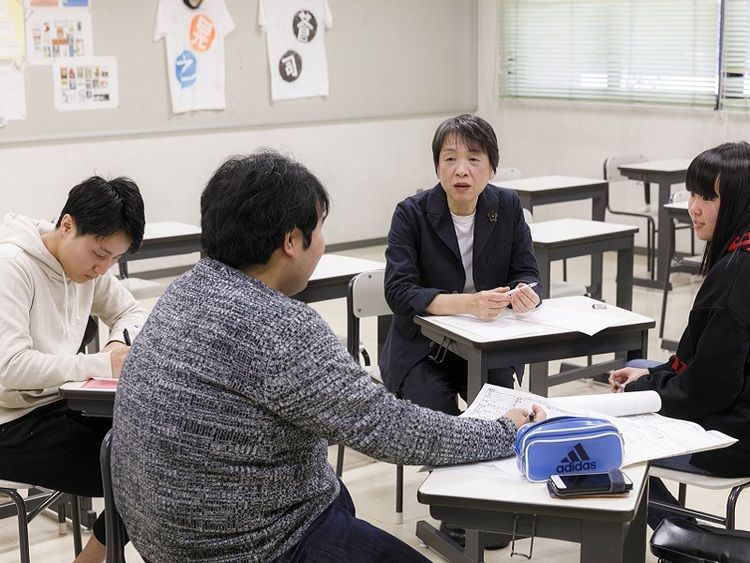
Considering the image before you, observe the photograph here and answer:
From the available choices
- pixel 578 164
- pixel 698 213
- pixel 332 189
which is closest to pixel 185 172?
pixel 332 189

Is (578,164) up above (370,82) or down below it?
below

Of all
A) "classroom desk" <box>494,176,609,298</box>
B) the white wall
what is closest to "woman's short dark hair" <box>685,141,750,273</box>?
"classroom desk" <box>494,176,609,298</box>

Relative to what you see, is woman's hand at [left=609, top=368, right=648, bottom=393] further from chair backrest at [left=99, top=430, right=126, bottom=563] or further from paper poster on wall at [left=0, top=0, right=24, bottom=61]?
paper poster on wall at [left=0, top=0, right=24, bottom=61]

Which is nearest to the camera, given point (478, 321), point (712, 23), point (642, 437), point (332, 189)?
point (642, 437)

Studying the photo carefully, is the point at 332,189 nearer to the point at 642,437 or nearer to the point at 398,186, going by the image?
the point at 398,186

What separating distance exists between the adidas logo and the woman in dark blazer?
1.38 m

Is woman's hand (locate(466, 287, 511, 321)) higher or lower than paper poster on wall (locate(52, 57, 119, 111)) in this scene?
lower

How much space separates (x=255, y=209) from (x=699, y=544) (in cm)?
110

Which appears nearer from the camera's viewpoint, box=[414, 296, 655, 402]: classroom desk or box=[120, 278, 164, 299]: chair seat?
box=[414, 296, 655, 402]: classroom desk

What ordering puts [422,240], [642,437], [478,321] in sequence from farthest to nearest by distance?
[422,240] < [478,321] < [642,437]

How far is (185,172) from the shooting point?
7371 mm

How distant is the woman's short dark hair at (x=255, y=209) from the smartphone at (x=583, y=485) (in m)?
0.58

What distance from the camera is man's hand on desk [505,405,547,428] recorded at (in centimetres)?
199

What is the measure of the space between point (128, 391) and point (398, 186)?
6957 mm
